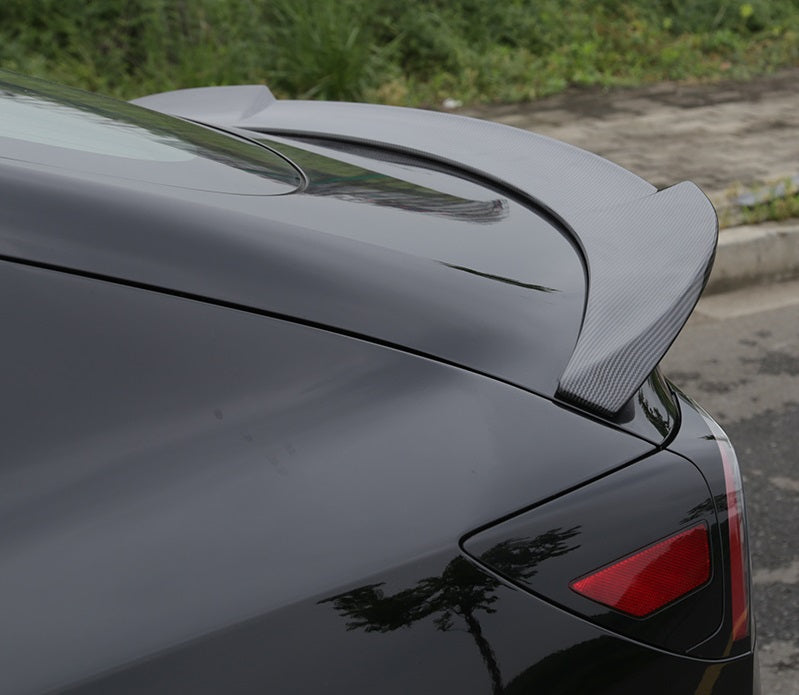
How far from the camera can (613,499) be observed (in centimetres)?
144

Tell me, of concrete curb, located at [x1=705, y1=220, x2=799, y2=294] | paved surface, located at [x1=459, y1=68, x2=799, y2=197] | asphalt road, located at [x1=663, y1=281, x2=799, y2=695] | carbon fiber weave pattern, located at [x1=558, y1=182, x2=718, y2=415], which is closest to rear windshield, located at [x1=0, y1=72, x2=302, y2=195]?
carbon fiber weave pattern, located at [x1=558, y1=182, x2=718, y2=415]

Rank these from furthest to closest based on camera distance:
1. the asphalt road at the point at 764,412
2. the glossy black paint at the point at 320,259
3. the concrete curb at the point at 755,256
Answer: the concrete curb at the point at 755,256 < the asphalt road at the point at 764,412 < the glossy black paint at the point at 320,259

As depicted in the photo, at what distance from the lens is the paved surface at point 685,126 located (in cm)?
612

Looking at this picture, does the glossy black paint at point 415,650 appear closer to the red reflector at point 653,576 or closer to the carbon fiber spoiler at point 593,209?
the red reflector at point 653,576

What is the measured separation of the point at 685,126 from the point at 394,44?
2137 millimetres

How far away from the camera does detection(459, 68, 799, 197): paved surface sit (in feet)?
20.1

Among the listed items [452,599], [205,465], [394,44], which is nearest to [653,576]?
[452,599]

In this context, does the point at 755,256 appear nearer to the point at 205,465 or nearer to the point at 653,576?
the point at 653,576

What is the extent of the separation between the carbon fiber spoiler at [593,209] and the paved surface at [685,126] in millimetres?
3589

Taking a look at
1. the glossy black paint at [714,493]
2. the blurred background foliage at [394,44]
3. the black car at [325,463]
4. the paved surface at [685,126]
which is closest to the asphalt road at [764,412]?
the paved surface at [685,126]

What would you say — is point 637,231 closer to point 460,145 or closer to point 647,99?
point 460,145

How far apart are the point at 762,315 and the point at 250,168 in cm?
345

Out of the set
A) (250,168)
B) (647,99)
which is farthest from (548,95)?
(250,168)

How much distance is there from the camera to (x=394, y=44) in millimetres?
7988
